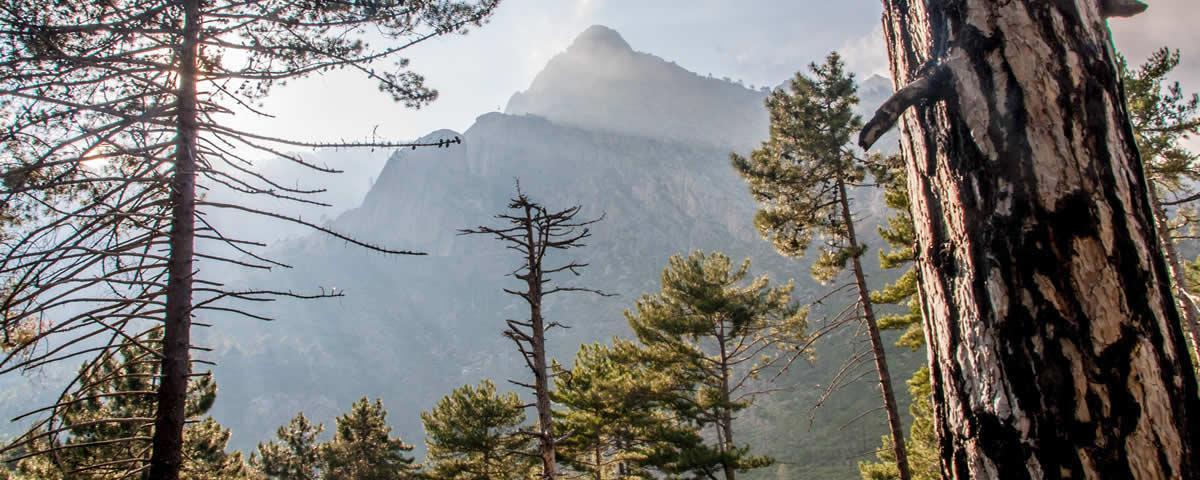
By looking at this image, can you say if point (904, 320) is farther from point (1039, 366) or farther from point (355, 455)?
point (355, 455)

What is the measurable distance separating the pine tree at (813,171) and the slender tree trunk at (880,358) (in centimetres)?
5

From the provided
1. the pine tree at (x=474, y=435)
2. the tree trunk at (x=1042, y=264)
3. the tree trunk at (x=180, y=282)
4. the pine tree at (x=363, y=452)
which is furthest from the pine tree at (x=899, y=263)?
the pine tree at (x=363, y=452)

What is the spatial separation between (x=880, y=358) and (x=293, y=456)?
22836 mm

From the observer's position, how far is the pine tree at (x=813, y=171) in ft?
38.5

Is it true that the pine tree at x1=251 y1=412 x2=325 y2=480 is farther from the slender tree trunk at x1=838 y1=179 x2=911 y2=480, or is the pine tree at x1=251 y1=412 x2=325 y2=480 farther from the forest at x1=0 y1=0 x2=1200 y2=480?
the slender tree trunk at x1=838 y1=179 x2=911 y2=480

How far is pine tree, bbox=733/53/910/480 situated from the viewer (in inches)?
463

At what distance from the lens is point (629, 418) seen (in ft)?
50.1

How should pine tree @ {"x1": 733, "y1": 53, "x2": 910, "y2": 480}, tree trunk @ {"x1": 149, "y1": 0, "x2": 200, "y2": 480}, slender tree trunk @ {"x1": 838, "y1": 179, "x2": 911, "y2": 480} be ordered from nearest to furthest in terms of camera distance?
tree trunk @ {"x1": 149, "y1": 0, "x2": 200, "y2": 480}, slender tree trunk @ {"x1": 838, "y1": 179, "x2": 911, "y2": 480}, pine tree @ {"x1": 733, "y1": 53, "x2": 910, "y2": 480}

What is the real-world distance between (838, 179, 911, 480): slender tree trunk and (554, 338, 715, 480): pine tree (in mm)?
4991

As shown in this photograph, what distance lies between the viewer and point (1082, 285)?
1.21 metres

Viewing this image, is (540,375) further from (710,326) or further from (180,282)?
(710,326)

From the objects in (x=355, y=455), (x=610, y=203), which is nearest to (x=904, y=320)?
(x=355, y=455)

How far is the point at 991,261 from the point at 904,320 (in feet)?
34.3

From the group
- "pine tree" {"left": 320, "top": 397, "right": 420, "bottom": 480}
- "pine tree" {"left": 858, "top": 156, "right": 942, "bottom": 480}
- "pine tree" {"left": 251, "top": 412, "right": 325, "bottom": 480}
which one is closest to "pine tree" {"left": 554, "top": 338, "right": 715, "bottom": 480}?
"pine tree" {"left": 858, "top": 156, "right": 942, "bottom": 480}
